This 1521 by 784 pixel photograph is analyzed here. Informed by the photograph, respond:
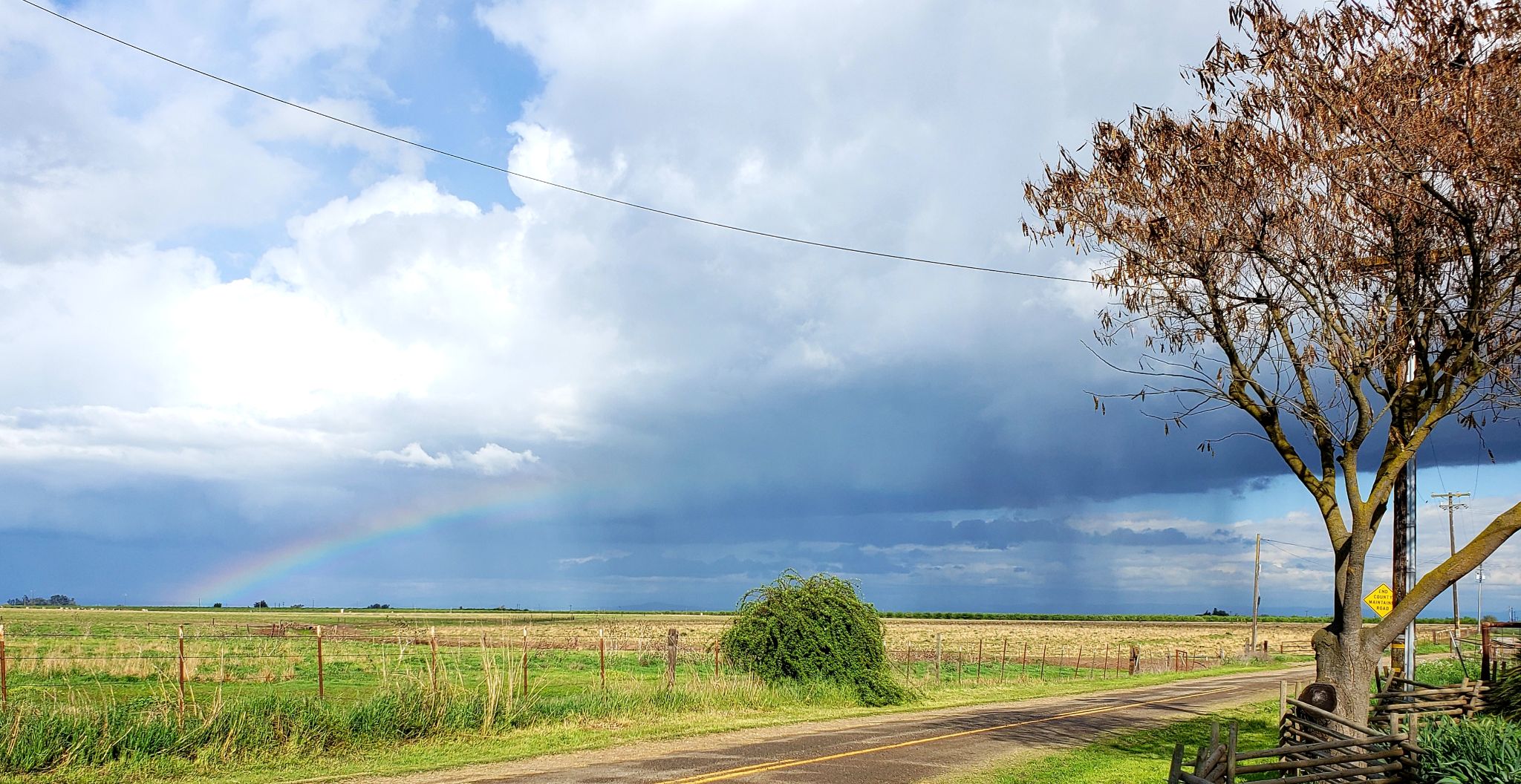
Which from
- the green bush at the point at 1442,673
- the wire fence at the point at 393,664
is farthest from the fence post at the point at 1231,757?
the green bush at the point at 1442,673

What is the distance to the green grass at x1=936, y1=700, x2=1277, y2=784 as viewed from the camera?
580 inches

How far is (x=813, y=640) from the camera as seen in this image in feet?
90.3

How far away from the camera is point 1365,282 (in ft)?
44.6

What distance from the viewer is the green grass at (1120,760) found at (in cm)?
1472

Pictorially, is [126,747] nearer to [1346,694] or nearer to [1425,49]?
[1346,694]

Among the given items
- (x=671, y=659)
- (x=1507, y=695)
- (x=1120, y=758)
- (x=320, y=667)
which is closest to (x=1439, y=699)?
(x=1507, y=695)

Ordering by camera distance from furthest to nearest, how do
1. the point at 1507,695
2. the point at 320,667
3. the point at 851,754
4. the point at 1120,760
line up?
the point at 320,667 → the point at 1120,760 → the point at 851,754 → the point at 1507,695

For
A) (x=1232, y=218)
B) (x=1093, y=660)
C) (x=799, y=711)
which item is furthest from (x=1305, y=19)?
(x=1093, y=660)

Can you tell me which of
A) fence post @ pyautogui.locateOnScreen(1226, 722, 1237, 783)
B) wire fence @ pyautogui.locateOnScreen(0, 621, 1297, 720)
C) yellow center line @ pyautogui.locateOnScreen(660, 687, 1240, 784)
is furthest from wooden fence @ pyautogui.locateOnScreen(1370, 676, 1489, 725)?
wire fence @ pyautogui.locateOnScreen(0, 621, 1297, 720)

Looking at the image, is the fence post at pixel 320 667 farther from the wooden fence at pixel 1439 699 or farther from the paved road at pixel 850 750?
the wooden fence at pixel 1439 699

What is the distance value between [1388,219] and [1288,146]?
1.46 m

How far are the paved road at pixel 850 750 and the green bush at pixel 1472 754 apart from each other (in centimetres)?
614

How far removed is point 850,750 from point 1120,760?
441 centimetres

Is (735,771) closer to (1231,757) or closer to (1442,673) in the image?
(1231,757)
